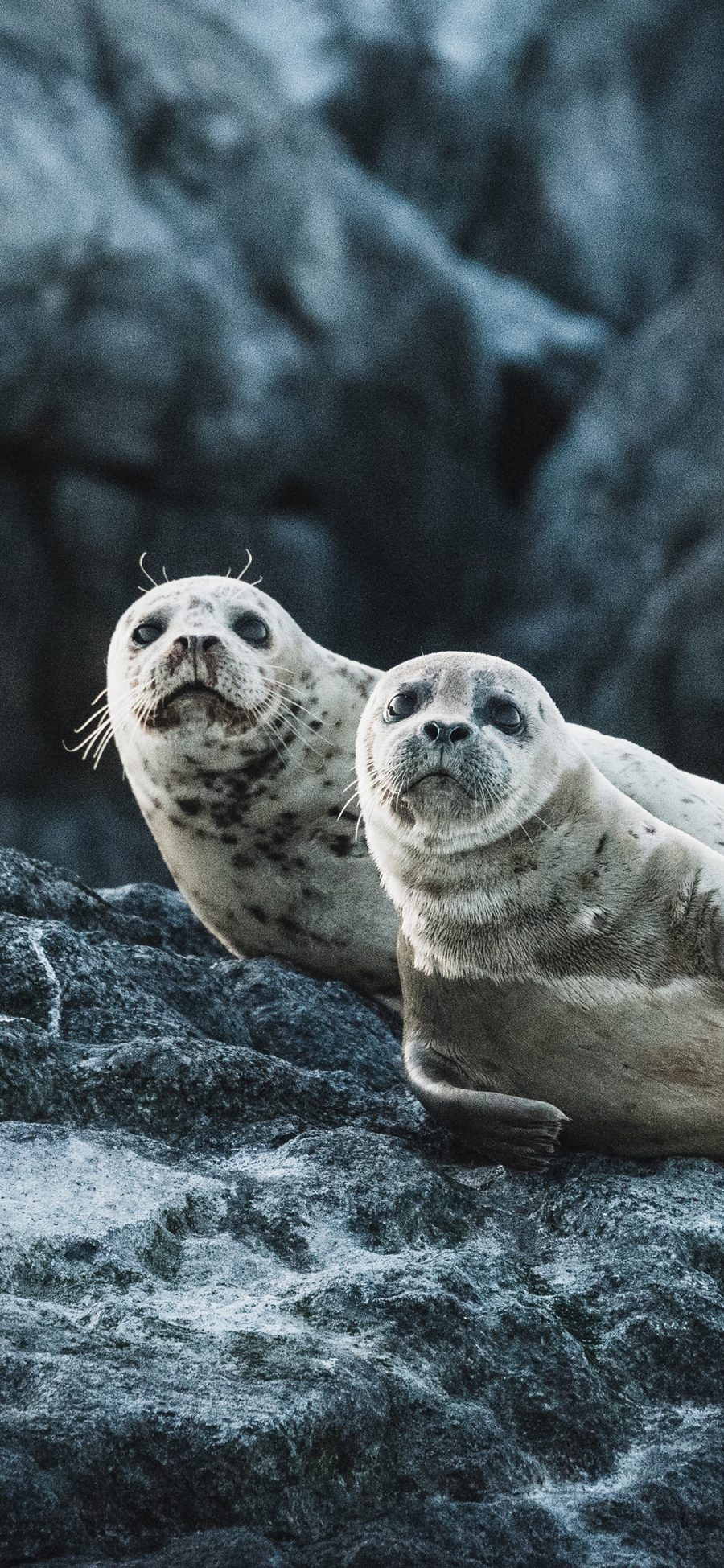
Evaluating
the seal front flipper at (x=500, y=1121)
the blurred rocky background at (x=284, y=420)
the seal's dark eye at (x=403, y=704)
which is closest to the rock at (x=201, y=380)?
the blurred rocky background at (x=284, y=420)

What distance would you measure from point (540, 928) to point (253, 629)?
2.11m

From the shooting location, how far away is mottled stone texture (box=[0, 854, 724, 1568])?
9.02ft

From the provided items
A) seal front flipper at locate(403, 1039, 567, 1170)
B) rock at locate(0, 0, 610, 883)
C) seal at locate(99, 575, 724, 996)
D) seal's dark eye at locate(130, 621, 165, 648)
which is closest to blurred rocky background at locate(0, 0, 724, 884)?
rock at locate(0, 0, 610, 883)

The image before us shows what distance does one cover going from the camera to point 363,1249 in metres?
3.54

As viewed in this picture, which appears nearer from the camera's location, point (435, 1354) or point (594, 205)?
point (435, 1354)

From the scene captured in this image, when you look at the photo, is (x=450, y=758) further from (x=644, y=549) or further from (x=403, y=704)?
(x=644, y=549)

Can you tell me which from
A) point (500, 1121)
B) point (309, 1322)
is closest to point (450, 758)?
point (500, 1121)

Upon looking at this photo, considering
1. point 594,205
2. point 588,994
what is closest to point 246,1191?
point 588,994

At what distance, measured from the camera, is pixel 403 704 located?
4180 millimetres

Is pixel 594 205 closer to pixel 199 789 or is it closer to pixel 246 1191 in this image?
pixel 199 789

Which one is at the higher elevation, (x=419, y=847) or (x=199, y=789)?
(x=199, y=789)

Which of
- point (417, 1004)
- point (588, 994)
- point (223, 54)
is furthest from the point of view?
point (223, 54)

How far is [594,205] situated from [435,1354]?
1699 centimetres

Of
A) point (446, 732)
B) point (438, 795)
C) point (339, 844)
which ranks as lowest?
point (438, 795)
